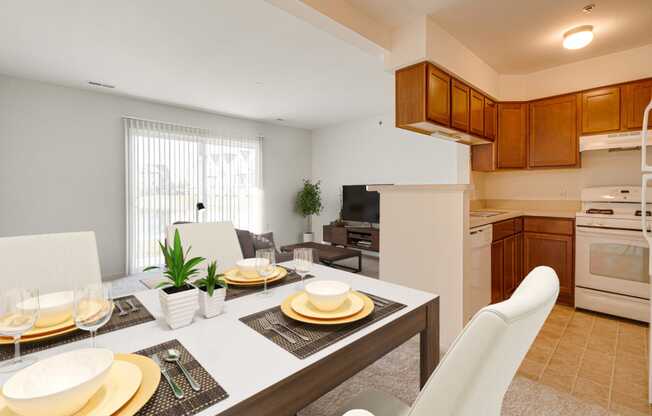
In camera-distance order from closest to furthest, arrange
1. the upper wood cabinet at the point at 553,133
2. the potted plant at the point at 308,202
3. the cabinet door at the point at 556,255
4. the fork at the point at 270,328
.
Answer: the fork at the point at 270,328 → the cabinet door at the point at 556,255 → the upper wood cabinet at the point at 553,133 → the potted plant at the point at 308,202

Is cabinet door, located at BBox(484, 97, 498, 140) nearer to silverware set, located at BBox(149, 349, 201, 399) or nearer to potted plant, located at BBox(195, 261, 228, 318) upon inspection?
potted plant, located at BBox(195, 261, 228, 318)

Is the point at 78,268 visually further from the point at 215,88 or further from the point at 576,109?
the point at 576,109

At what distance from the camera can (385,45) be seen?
2.72 m

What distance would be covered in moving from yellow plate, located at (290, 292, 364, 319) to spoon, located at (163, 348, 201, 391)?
0.37 metres

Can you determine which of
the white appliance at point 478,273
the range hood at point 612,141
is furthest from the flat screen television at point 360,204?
the range hood at point 612,141

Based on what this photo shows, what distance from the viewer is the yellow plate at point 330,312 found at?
987 mm

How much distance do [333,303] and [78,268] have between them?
1.20 metres

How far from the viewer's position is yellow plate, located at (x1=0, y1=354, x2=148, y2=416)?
58cm

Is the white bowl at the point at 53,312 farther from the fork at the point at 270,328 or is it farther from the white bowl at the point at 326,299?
the white bowl at the point at 326,299

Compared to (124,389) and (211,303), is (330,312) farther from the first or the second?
(124,389)

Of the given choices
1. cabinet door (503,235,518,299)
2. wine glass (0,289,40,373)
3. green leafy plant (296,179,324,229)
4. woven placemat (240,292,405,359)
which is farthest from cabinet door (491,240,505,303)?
green leafy plant (296,179,324,229)

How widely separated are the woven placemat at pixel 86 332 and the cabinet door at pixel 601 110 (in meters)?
4.22

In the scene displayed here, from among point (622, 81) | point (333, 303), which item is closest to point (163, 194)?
point (333, 303)

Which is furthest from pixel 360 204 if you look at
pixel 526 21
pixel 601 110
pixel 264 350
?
pixel 264 350
